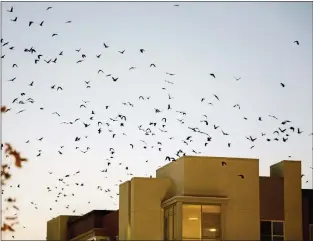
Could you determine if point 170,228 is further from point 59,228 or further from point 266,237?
point 59,228

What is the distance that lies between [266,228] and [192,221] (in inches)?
201

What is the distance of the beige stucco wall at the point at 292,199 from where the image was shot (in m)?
50.0

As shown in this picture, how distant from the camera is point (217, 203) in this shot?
47219 mm

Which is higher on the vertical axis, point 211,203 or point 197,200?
point 197,200

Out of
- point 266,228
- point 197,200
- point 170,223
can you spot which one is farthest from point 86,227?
point 197,200

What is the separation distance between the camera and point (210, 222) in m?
47.3

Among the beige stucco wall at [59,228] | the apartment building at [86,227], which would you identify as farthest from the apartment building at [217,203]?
the beige stucco wall at [59,228]

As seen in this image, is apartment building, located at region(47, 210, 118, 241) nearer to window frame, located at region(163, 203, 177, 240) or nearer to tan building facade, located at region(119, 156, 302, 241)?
tan building facade, located at region(119, 156, 302, 241)

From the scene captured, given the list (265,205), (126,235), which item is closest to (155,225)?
(126,235)

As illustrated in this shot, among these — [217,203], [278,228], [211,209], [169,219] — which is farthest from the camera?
[278,228]

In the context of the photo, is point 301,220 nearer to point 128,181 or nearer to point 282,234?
point 282,234

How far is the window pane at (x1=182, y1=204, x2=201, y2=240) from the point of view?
4684cm

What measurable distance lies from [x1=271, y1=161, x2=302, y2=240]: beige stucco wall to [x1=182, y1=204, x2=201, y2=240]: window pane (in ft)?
19.6

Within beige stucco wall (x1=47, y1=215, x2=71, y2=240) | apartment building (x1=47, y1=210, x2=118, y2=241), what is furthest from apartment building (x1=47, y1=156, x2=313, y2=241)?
beige stucco wall (x1=47, y1=215, x2=71, y2=240)
